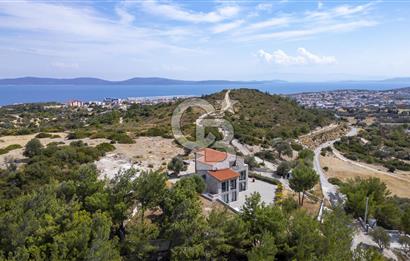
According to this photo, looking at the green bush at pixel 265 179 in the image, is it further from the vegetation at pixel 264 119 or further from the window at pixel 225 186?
the vegetation at pixel 264 119

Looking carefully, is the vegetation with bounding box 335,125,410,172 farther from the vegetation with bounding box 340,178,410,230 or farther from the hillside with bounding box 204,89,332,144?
the vegetation with bounding box 340,178,410,230

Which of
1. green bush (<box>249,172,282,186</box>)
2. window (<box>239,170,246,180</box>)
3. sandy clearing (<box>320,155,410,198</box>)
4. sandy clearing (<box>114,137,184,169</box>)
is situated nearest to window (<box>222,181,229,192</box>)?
window (<box>239,170,246,180</box>)

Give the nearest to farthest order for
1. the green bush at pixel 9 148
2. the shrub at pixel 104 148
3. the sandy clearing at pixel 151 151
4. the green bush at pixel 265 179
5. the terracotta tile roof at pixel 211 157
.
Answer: the terracotta tile roof at pixel 211 157
the green bush at pixel 265 179
the green bush at pixel 9 148
the sandy clearing at pixel 151 151
the shrub at pixel 104 148

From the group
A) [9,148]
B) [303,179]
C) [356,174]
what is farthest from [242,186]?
[356,174]

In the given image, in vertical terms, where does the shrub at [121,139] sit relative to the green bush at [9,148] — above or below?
below

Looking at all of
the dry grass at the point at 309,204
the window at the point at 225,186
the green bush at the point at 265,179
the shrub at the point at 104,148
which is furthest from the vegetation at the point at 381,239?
the shrub at the point at 104,148

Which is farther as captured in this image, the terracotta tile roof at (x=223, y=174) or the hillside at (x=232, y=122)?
the hillside at (x=232, y=122)

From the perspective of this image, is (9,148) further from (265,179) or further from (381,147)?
(381,147)
